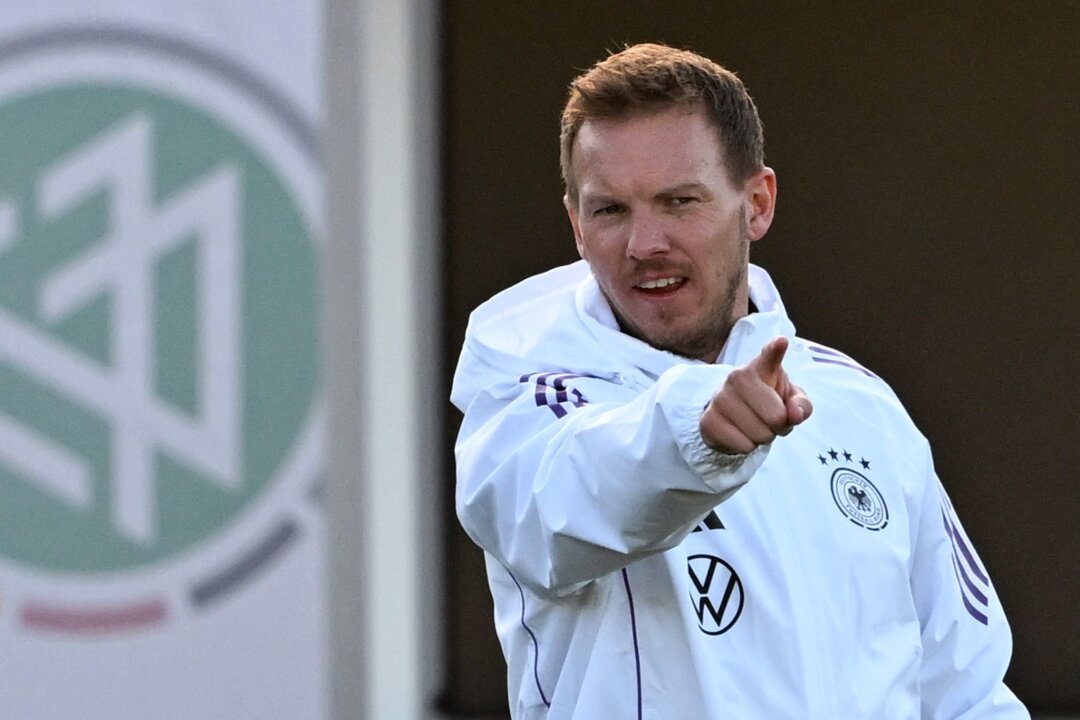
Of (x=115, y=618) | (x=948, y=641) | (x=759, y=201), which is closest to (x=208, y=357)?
(x=115, y=618)

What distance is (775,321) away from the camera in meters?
1.97

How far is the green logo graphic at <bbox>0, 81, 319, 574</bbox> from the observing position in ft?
9.66

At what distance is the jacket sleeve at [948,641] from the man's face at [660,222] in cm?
36

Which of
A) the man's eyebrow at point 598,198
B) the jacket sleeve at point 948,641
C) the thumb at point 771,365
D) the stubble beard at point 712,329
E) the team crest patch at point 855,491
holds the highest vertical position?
the man's eyebrow at point 598,198

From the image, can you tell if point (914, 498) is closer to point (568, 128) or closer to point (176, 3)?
point (568, 128)

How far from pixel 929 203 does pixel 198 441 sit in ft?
4.86

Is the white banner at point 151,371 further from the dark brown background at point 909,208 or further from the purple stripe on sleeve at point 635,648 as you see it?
the purple stripe on sleeve at point 635,648

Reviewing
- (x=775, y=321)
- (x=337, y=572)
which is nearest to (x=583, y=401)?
(x=775, y=321)

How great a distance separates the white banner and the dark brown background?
1.58 feet

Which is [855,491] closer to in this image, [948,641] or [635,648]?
[948,641]

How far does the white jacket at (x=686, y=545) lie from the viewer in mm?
1547

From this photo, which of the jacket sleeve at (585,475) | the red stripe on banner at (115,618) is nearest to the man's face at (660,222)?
the jacket sleeve at (585,475)

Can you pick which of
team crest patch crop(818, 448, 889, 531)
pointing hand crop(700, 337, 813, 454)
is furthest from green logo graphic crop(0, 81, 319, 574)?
pointing hand crop(700, 337, 813, 454)

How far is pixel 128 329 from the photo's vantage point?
2.96 meters
